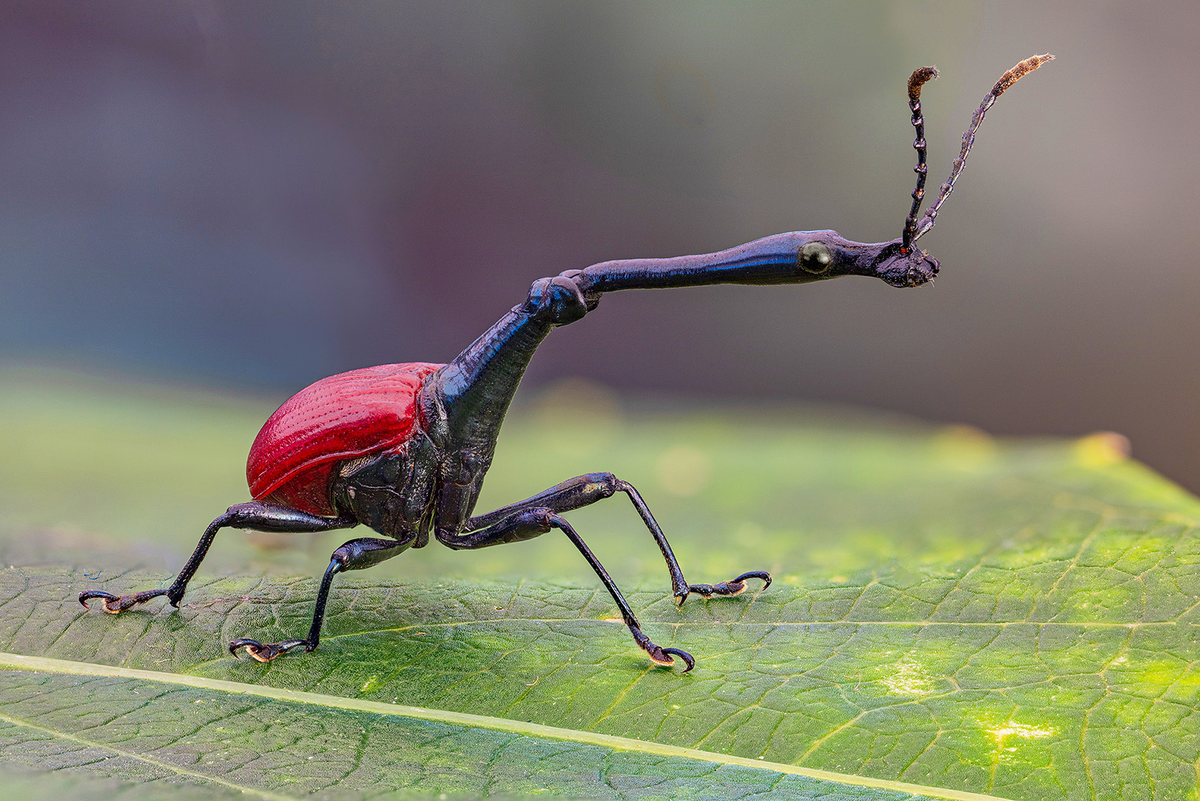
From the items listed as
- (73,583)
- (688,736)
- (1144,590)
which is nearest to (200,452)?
(73,583)

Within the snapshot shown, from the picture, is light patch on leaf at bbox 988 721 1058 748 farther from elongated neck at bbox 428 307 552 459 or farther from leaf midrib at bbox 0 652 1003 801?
elongated neck at bbox 428 307 552 459

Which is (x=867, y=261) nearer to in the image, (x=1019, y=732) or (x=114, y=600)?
(x=1019, y=732)

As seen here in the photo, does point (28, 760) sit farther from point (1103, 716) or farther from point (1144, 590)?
point (1144, 590)

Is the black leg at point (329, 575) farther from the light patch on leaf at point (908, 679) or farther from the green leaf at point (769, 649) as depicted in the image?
the light patch on leaf at point (908, 679)

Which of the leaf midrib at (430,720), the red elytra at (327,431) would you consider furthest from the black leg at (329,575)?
the red elytra at (327,431)

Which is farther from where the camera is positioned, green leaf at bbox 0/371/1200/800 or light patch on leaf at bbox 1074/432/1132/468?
light patch on leaf at bbox 1074/432/1132/468

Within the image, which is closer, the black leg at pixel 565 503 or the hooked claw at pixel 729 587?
the hooked claw at pixel 729 587

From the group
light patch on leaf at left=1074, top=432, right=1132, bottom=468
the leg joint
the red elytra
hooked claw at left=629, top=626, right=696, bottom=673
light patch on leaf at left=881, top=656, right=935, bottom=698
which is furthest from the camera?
light patch on leaf at left=1074, top=432, right=1132, bottom=468

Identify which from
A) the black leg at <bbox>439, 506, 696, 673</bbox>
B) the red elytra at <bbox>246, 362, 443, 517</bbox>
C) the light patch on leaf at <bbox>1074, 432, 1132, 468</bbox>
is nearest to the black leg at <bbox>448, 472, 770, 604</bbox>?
the black leg at <bbox>439, 506, 696, 673</bbox>
